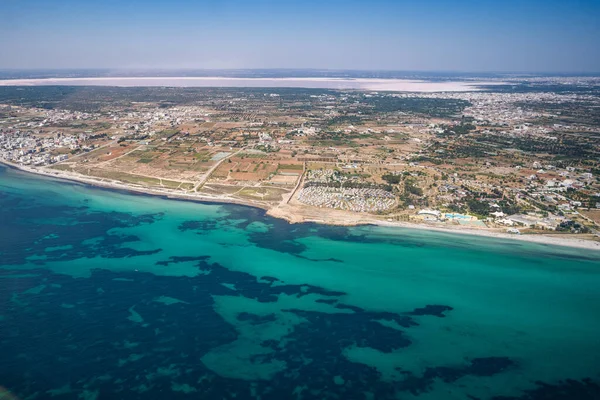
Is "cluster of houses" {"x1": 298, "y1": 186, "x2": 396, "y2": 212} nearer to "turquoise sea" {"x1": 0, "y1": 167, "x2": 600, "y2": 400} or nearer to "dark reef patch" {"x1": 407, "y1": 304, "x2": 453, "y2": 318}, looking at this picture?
"turquoise sea" {"x1": 0, "y1": 167, "x2": 600, "y2": 400}

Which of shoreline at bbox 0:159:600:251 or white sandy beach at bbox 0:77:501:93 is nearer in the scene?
shoreline at bbox 0:159:600:251

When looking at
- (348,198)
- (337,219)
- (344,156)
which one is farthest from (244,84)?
(337,219)

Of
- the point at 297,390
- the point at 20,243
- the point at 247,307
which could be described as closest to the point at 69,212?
the point at 20,243

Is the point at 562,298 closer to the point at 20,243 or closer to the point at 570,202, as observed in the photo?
the point at 570,202

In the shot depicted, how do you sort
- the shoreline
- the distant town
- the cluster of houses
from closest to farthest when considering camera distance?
the shoreline
the distant town
the cluster of houses

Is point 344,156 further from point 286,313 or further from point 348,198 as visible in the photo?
point 286,313

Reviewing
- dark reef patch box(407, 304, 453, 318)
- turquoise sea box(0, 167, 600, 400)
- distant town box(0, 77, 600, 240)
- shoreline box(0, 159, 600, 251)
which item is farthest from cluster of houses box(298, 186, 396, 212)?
dark reef patch box(407, 304, 453, 318)

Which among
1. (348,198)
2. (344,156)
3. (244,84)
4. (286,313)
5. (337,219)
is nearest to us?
(286,313)

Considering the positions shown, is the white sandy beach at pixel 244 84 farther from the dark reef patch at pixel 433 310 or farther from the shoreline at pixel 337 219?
the dark reef patch at pixel 433 310
